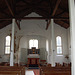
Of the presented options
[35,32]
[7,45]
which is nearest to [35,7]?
[35,32]

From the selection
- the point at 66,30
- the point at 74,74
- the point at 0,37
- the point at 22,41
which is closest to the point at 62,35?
the point at 66,30

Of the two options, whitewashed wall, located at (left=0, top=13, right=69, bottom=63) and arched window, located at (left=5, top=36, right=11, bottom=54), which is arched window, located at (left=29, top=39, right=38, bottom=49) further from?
arched window, located at (left=5, top=36, right=11, bottom=54)

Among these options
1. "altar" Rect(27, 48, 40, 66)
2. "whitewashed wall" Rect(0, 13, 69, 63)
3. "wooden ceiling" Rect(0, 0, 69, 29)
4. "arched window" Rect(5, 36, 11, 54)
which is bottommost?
"altar" Rect(27, 48, 40, 66)

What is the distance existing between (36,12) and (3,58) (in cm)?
595

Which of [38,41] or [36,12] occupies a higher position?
[36,12]

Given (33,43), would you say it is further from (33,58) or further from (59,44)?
(59,44)

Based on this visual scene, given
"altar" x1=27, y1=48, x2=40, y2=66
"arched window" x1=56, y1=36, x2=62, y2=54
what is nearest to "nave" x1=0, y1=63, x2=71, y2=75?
"arched window" x1=56, y1=36, x2=62, y2=54

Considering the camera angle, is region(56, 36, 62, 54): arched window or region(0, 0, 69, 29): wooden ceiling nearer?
region(0, 0, 69, 29): wooden ceiling

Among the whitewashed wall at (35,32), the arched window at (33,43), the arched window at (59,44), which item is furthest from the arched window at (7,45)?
the arched window at (59,44)

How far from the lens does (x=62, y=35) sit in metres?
13.6

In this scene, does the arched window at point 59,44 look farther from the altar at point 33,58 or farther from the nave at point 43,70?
the nave at point 43,70

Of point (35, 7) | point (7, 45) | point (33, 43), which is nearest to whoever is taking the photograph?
point (35, 7)

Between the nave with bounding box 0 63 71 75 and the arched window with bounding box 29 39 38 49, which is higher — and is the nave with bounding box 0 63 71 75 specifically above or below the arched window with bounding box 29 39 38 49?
below

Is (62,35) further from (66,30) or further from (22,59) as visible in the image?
(22,59)
